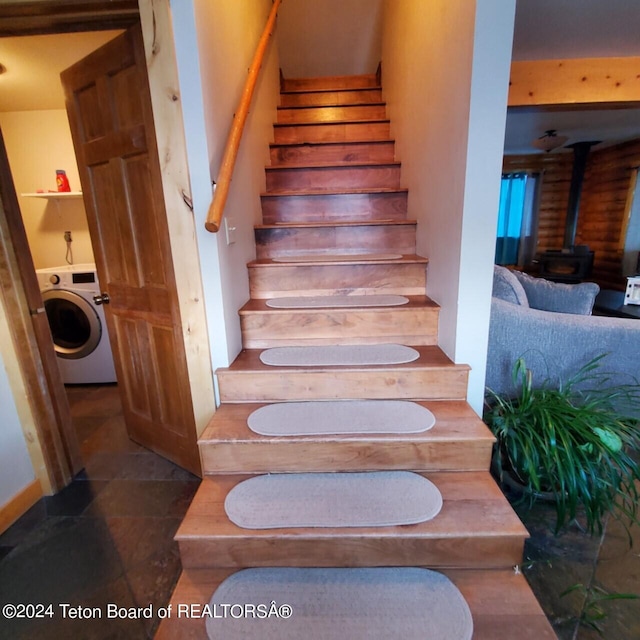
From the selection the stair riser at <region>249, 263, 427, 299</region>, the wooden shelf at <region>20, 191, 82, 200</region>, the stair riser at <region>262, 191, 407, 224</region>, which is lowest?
the stair riser at <region>249, 263, 427, 299</region>

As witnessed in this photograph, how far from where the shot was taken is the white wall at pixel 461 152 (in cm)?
127

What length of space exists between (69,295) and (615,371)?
11.8 feet

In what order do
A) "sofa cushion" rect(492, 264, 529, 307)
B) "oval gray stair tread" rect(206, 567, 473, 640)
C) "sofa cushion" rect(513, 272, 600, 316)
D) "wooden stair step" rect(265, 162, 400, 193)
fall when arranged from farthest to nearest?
"wooden stair step" rect(265, 162, 400, 193) → "sofa cushion" rect(513, 272, 600, 316) → "sofa cushion" rect(492, 264, 529, 307) → "oval gray stair tread" rect(206, 567, 473, 640)

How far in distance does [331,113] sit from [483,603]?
3426mm

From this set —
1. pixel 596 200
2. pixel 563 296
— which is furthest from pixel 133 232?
pixel 596 200

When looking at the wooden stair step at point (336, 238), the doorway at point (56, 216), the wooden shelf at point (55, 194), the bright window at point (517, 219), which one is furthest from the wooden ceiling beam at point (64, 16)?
the bright window at point (517, 219)

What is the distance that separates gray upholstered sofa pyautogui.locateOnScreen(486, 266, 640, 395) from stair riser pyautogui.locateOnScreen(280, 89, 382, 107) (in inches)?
99.5

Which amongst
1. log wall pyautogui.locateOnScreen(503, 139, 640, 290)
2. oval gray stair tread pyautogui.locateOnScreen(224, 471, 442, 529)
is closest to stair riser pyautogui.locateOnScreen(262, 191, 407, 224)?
oval gray stair tread pyautogui.locateOnScreen(224, 471, 442, 529)

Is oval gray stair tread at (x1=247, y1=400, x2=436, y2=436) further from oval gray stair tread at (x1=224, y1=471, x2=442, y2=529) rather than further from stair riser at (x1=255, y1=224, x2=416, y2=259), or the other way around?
stair riser at (x1=255, y1=224, x2=416, y2=259)

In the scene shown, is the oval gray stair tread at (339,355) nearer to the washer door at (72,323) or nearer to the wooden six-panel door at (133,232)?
the wooden six-panel door at (133,232)

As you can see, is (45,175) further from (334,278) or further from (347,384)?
(347,384)

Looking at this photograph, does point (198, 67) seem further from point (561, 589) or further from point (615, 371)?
point (615, 371)

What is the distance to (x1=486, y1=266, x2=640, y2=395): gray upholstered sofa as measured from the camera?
179 centimetres

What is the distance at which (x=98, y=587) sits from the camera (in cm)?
126
